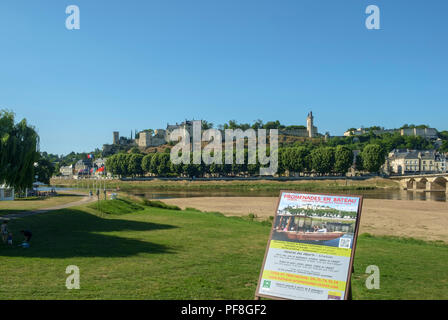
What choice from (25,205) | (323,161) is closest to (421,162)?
(323,161)

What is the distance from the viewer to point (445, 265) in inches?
625

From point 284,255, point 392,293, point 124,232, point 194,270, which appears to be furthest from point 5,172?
point 392,293

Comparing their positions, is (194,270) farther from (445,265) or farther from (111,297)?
(445,265)

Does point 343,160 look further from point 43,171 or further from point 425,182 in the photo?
point 43,171

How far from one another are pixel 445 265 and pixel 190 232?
14.7 metres

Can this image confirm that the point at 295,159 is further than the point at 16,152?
Yes

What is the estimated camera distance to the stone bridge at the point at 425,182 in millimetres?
93688

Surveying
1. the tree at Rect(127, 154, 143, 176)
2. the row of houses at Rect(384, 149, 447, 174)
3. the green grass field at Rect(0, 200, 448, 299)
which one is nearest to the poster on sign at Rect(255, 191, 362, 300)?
the green grass field at Rect(0, 200, 448, 299)

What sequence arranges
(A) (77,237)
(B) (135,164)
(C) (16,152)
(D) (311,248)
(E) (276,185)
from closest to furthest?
(D) (311,248) → (A) (77,237) → (C) (16,152) → (E) (276,185) → (B) (135,164)

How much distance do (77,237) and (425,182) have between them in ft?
337

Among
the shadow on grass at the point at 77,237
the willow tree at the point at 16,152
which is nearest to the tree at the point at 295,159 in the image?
the shadow on grass at the point at 77,237

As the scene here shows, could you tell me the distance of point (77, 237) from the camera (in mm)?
21078

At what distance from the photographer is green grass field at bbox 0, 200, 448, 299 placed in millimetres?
11273

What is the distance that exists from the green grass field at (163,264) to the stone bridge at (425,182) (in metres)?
84.0
